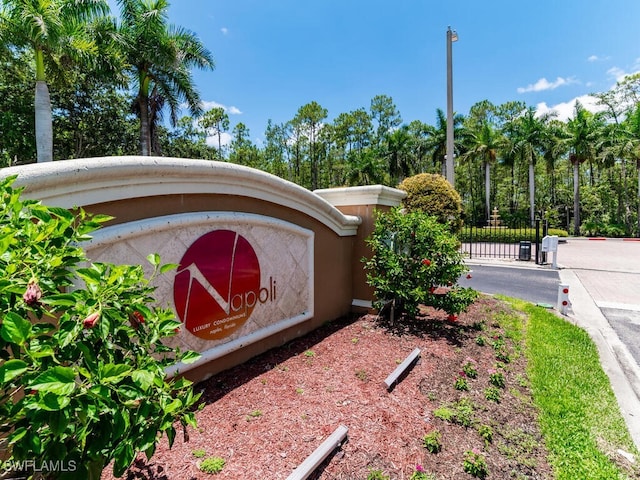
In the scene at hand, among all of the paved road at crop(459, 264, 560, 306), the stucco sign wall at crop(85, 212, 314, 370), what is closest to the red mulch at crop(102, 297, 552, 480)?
Result: the stucco sign wall at crop(85, 212, 314, 370)

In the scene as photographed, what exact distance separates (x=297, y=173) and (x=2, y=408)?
4371 cm

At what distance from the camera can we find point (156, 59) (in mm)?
16734

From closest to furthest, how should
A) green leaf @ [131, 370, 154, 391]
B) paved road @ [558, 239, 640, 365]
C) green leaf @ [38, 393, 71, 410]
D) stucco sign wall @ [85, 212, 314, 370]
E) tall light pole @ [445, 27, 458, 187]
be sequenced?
green leaf @ [38, 393, 71, 410] → green leaf @ [131, 370, 154, 391] → stucco sign wall @ [85, 212, 314, 370] → paved road @ [558, 239, 640, 365] → tall light pole @ [445, 27, 458, 187]

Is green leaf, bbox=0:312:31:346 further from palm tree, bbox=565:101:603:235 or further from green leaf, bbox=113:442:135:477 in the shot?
palm tree, bbox=565:101:603:235

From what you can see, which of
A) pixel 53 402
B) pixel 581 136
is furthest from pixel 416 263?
pixel 581 136

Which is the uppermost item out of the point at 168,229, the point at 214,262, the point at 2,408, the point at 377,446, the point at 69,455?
the point at 168,229

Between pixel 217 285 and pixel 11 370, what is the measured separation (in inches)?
106

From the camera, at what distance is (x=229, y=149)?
40.1 meters

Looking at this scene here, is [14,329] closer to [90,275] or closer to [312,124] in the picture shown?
[90,275]

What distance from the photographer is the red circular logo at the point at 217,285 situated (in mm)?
3379

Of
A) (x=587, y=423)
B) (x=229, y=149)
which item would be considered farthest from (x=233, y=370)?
(x=229, y=149)

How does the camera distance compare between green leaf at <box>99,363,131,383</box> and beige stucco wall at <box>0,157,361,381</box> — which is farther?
beige stucco wall at <box>0,157,361,381</box>

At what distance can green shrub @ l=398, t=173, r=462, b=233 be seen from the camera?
8.36 meters

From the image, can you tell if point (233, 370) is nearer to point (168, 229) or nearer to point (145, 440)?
point (168, 229)
